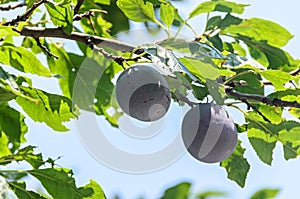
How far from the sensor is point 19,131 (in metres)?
1.40

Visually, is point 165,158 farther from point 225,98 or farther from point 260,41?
point 260,41

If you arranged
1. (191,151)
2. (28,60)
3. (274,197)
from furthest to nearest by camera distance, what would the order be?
1. (28,60)
2. (191,151)
3. (274,197)

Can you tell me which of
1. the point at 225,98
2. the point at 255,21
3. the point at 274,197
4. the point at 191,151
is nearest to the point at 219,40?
the point at 255,21

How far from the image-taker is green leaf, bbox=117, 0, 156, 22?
51.1 inches

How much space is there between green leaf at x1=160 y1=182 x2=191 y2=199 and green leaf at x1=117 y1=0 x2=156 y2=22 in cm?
58

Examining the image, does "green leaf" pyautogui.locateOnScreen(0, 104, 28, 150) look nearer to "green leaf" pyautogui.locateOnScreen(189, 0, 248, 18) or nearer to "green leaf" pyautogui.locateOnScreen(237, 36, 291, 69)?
"green leaf" pyautogui.locateOnScreen(189, 0, 248, 18)

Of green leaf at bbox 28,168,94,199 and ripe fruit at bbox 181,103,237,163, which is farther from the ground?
ripe fruit at bbox 181,103,237,163

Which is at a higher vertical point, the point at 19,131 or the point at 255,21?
the point at 255,21

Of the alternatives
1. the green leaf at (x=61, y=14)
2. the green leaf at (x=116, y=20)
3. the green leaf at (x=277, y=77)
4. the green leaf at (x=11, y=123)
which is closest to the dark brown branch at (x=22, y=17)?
the green leaf at (x=61, y=14)

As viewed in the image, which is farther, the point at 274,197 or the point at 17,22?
the point at 17,22

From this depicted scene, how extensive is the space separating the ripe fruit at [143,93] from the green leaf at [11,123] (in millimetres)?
361

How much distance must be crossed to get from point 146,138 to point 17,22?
37 cm

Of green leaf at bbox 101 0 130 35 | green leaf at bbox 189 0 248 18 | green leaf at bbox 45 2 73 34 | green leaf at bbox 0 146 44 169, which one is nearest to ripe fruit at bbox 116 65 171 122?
green leaf at bbox 45 2 73 34

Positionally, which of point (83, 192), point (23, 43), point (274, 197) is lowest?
point (83, 192)
